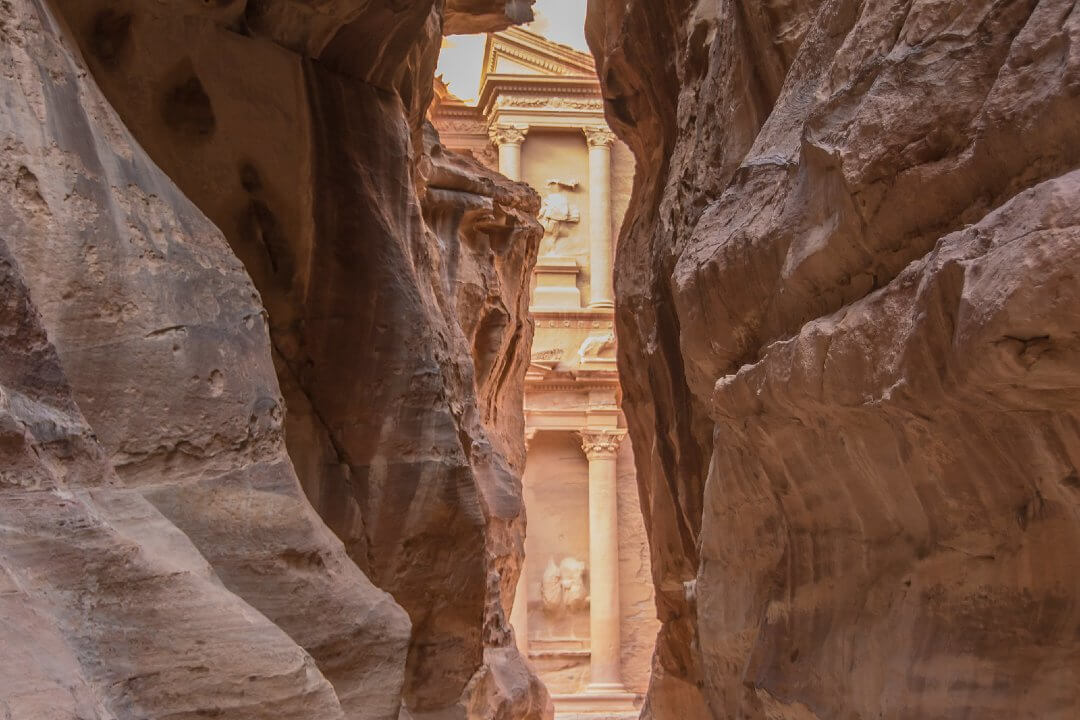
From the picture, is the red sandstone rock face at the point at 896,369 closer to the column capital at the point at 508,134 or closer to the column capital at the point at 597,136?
the column capital at the point at 508,134

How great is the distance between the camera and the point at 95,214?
4836mm

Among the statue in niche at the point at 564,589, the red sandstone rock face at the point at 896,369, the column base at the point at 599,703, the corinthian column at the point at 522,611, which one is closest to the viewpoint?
the red sandstone rock face at the point at 896,369

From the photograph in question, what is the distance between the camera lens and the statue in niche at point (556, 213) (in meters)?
21.9

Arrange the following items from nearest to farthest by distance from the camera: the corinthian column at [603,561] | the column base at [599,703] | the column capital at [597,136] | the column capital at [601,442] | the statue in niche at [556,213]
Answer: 1. the column base at [599,703]
2. the corinthian column at [603,561]
3. the column capital at [601,442]
4. the column capital at [597,136]
5. the statue in niche at [556,213]

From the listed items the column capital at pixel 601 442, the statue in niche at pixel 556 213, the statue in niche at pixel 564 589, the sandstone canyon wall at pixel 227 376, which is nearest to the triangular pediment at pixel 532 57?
the statue in niche at pixel 556 213

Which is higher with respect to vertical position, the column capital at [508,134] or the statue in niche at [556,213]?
the column capital at [508,134]

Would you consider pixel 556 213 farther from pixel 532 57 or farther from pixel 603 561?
pixel 603 561

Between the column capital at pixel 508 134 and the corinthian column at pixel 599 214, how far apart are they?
1.21 meters

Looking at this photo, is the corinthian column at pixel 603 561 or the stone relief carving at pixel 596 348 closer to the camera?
the corinthian column at pixel 603 561

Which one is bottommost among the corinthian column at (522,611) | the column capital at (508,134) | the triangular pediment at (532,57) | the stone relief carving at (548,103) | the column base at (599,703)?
the column base at (599,703)

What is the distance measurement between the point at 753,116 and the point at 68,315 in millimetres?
4051

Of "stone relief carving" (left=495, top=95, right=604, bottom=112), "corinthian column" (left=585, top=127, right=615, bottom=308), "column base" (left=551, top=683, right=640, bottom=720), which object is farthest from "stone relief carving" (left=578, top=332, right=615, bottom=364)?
"column base" (left=551, top=683, right=640, bottom=720)

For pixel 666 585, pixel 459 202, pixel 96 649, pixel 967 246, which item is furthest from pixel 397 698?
pixel 459 202

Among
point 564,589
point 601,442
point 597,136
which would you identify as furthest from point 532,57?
point 564,589
